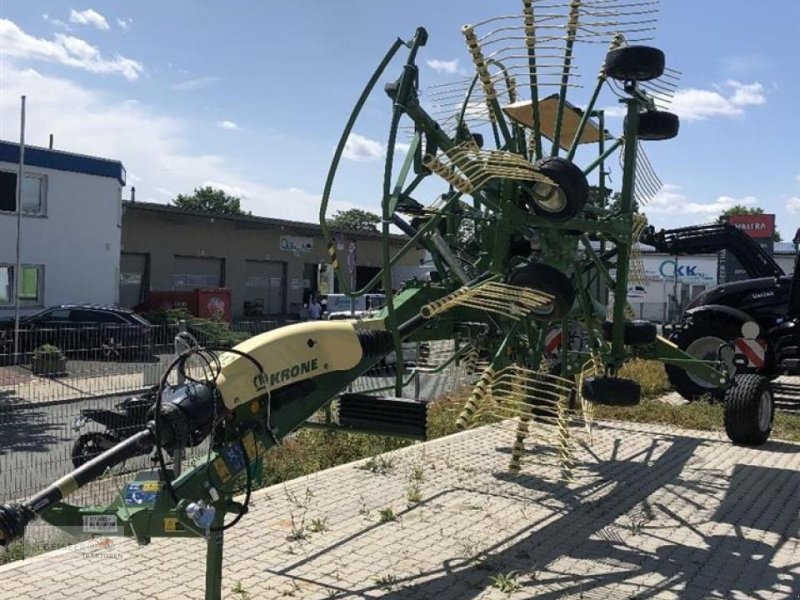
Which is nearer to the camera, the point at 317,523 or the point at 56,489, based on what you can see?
the point at 56,489

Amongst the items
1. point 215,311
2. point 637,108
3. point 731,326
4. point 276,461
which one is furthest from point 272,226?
point 637,108

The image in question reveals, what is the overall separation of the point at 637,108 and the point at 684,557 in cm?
315

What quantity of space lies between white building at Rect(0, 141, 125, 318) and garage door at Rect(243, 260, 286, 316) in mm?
15071

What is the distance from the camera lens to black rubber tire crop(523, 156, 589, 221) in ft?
15.7

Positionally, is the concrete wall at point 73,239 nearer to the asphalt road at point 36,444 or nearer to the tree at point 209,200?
the asphalt road at point 36,444

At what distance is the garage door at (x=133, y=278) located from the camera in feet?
119

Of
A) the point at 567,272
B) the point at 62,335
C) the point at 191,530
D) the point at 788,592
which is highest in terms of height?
the point at 567,272

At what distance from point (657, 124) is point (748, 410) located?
4.43 m

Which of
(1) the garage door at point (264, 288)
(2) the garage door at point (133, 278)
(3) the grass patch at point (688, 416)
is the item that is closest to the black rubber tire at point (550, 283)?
(3) the grass patch at point (688, 416)

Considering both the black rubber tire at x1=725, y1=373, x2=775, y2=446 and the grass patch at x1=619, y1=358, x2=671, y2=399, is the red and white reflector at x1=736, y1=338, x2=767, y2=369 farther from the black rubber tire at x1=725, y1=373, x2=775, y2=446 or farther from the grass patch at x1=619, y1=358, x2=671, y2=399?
the black rubber tire at x1=725, y1=373, x2=775, y2=446

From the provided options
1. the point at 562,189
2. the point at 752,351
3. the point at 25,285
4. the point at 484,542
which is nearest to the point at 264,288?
the point at 25,285

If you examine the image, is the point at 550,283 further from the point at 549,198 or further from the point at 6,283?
the point at 6,283

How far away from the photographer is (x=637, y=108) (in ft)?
19.2

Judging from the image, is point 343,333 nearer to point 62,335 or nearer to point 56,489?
point 56,489
